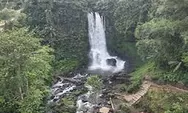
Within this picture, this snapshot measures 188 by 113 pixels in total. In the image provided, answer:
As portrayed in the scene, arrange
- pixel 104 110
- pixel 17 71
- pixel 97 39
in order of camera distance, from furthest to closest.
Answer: pixel 97 39 → pixel 104 110 → pixel 17 71

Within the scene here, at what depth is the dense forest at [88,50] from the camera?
75.0 ft

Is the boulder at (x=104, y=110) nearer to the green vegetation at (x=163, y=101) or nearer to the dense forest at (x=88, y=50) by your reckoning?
the dense forest at (x=88, y=50)

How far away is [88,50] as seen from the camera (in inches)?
1634

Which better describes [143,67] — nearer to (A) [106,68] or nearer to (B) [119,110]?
(A) [106,68]

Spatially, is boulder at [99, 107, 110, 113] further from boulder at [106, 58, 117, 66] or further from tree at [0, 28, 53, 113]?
boulder at [106, 58, 117, 66]

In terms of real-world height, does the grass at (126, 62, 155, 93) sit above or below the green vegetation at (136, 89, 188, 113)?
above

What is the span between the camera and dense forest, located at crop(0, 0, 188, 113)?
2286 cm

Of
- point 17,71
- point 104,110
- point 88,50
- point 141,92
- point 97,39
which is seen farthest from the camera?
point 97,39

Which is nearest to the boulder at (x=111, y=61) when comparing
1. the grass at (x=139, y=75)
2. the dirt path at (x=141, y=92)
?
the grass at (x=139, y=75)

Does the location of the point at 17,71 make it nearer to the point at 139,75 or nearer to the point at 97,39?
the point at 139,75

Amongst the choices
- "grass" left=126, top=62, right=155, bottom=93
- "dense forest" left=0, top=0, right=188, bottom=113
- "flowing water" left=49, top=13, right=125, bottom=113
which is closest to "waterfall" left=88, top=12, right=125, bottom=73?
"flowing water" left=49, top=13, right=125, bottom=113

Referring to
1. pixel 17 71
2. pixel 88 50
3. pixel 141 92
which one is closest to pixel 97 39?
pixel 88 50

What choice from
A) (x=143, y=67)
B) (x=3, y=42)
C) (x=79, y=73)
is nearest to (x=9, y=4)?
(x=79, y=73)

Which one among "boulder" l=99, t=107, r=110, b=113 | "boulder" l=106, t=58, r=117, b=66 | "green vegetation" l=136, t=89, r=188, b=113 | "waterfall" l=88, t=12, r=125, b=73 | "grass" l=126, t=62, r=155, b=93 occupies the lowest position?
"boulder" l=99, t=107, r=110, b=113
